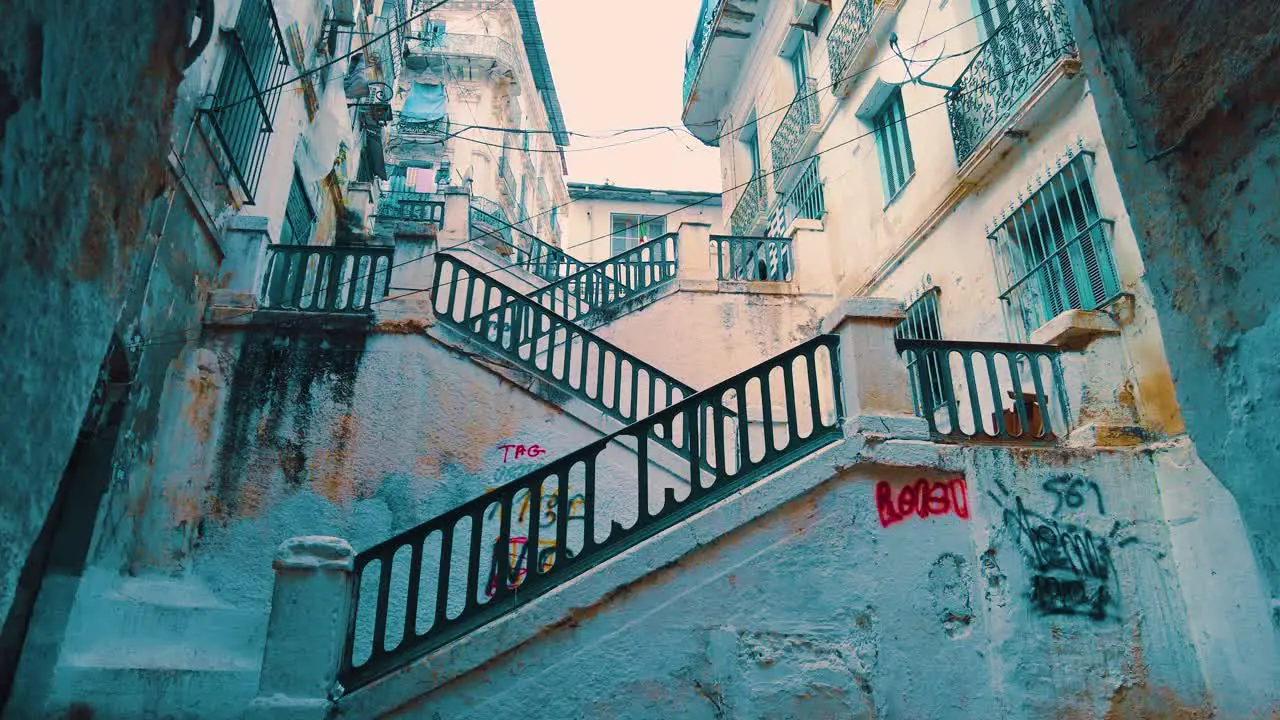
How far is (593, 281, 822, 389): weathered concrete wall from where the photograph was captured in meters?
11.8

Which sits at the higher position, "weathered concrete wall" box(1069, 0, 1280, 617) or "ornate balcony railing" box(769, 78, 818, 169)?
"ornate balcony railing" box(769, 78, 818, 169)

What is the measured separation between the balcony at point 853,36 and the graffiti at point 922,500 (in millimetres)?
8300

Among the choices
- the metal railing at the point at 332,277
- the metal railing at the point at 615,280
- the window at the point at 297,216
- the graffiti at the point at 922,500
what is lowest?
the graffiti at the point at 922,500

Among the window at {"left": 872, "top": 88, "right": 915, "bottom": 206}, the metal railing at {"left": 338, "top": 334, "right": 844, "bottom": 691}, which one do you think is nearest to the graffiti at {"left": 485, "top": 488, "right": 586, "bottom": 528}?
the metal railing at {"left": 338, "top": 334, "right": 844, "bottom": 691}

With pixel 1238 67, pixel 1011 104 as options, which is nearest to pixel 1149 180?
pixel 1238 67

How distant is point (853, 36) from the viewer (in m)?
12.5

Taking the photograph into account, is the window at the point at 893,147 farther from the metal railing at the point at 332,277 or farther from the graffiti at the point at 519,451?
the metal railing at the point at 332,277

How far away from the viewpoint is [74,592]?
6.36 meters

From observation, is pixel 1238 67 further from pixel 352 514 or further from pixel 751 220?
pixel 751 220

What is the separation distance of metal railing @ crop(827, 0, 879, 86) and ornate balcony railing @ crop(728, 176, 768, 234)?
3567 mm

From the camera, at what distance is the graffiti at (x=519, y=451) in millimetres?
7961

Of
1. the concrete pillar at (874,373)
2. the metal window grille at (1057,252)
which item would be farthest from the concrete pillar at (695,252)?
the concrete pillar at (874,373)

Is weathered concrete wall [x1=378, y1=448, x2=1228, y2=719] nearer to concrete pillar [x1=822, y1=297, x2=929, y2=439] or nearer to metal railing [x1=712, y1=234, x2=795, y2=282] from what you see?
concrete pillar [x1=822, y1=297, x2=929, y2=439]

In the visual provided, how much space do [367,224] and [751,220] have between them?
8008 millimetres
